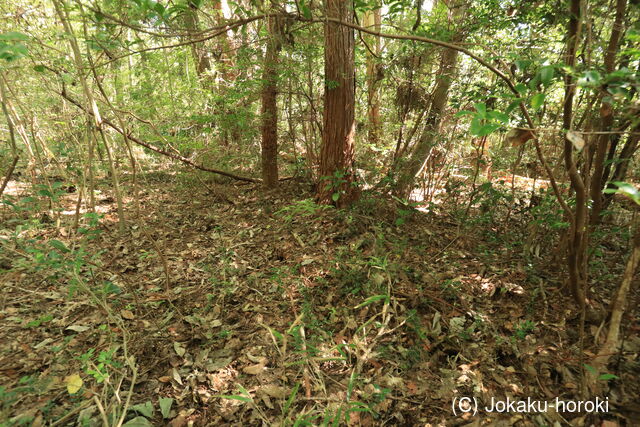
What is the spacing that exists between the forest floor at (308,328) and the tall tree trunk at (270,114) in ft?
4.96

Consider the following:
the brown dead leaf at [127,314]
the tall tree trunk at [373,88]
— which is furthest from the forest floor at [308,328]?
the tall tree trunk at [373,88]

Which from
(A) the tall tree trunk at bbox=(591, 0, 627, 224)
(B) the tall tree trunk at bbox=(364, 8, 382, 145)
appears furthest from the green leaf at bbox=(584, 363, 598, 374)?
(B) the tall tree trunk at bbox=(364, 8, 382, 145)

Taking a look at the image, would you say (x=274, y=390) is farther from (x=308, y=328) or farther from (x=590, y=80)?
(x=590, y=80)

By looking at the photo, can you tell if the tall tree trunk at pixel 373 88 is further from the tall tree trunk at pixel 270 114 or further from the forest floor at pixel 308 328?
the forest floor at pixel 308 328

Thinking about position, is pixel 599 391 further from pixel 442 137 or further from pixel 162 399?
pixel 442 137

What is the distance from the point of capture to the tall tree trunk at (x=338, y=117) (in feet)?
13.3

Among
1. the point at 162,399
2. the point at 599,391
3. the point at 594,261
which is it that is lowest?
the point at 162,399

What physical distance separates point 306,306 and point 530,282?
2138mm

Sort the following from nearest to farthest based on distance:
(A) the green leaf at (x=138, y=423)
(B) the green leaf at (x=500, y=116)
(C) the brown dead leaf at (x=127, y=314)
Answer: (B) the green leaf at (x=500, y=116) < (A) the green leaf at (x=138, y=423) < (C) the brown dead leaf at (x=127, y=314)

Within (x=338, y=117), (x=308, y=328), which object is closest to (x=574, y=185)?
(x=308, y=328)

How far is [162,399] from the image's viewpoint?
7.05 ft

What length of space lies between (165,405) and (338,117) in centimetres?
356

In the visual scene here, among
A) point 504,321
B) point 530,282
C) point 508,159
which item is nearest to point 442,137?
point 508,159

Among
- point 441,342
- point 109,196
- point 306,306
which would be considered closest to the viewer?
point 441,342
